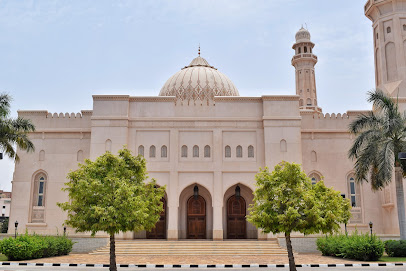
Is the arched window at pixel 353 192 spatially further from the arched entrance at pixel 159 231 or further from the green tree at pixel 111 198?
the green tree at pixel 111 198

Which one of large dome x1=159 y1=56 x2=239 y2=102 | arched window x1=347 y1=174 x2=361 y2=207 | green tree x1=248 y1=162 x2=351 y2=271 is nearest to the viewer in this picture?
green tree x1=248 y1=162 x2=351 y2=271

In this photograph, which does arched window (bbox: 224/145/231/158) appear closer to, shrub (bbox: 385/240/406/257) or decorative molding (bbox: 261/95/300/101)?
decorative molding (bbox: 261/95/300/101)

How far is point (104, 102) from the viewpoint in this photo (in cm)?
2603

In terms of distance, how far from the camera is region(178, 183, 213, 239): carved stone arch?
2659 cm

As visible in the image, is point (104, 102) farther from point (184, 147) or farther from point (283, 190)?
point (283, 190)

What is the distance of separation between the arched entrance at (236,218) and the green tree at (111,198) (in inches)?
463

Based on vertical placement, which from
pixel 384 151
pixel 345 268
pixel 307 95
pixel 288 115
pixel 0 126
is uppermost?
pixel 307 95

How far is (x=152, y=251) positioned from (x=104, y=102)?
9.15m

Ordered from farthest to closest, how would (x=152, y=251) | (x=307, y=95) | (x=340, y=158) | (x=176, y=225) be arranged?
(x=307, y=95) → (x=340, y=158) → (x=176, y=225) → (x=152, y=251)

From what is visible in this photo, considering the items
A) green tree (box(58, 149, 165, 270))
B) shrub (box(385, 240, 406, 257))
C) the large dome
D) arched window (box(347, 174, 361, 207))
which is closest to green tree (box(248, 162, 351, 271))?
green tree (box(58, 149, 165, 270))

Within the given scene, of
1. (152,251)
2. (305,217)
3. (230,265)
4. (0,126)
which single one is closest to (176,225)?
(152,251)

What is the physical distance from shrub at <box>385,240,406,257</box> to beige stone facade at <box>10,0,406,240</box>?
5348mm

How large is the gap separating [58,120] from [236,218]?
12348 millimetres

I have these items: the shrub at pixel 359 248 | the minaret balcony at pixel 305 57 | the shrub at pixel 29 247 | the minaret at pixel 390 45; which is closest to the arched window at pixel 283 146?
the shrub at pixel 359 248
